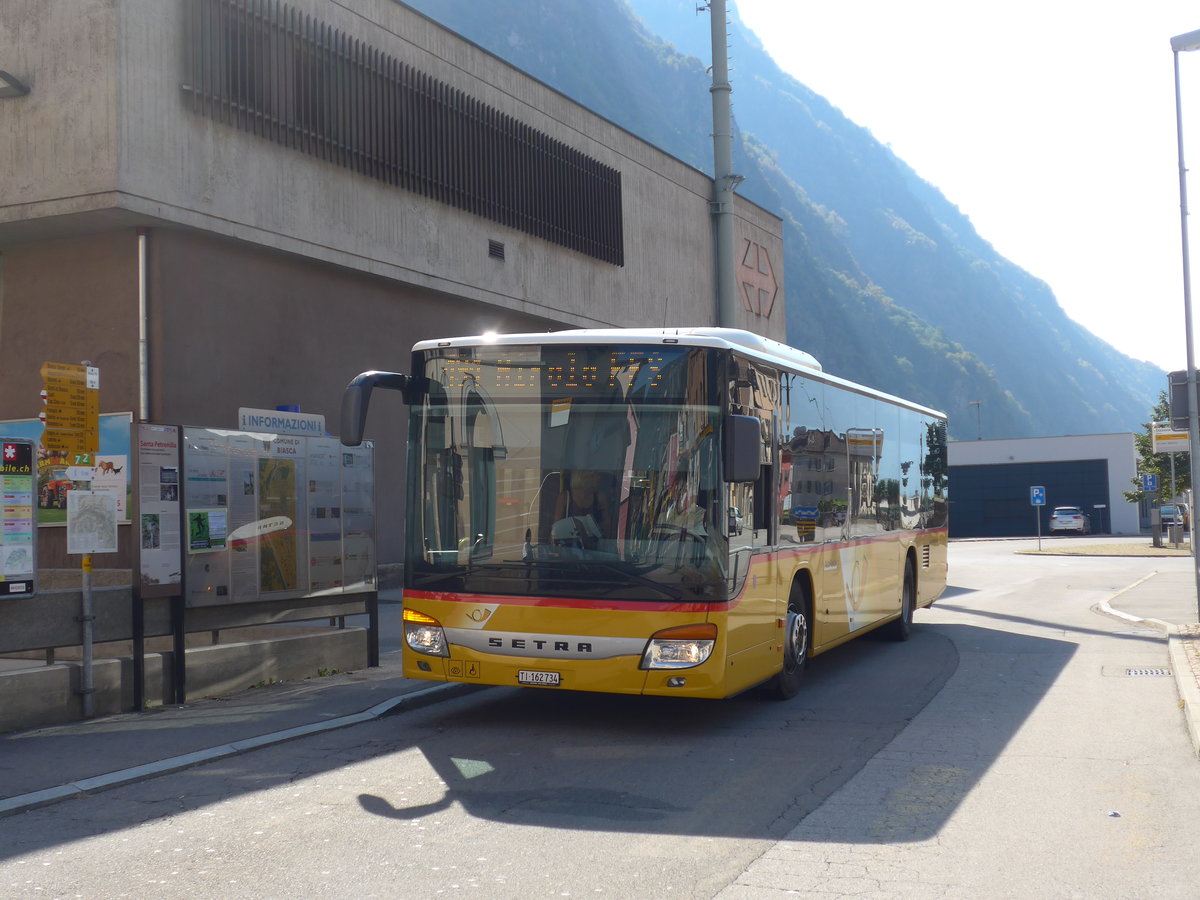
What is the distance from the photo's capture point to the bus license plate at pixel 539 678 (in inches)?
338

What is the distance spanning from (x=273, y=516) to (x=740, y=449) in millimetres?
4977

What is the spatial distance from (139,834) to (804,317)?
550ft

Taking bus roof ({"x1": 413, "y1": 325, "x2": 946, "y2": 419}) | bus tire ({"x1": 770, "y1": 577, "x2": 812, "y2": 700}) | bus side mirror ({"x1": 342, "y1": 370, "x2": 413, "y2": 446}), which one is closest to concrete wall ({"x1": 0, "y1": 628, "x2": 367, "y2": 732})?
bus side mirror ({"x1": 342, "y1": 370, "x2": 413, "y2": 446})

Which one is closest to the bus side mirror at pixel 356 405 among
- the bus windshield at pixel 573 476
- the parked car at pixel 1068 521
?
the bus windshield at pixel 573 476

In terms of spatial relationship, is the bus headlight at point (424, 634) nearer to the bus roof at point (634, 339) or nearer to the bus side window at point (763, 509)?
the bus roof at point (634, 339)

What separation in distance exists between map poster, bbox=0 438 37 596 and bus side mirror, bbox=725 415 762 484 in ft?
16.5

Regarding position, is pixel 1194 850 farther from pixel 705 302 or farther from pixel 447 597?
pixel 705 302

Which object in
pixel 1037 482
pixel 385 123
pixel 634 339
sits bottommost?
pixel 1037 482

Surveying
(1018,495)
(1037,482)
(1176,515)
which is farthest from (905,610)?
(1037,482)

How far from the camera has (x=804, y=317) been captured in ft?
558

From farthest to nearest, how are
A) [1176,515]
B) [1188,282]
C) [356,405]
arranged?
[1176,515]
[1188,282]
[356,405]

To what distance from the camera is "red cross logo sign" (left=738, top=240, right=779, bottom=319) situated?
111ft

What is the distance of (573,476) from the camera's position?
8617mm

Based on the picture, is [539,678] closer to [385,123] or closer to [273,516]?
[273,516]
